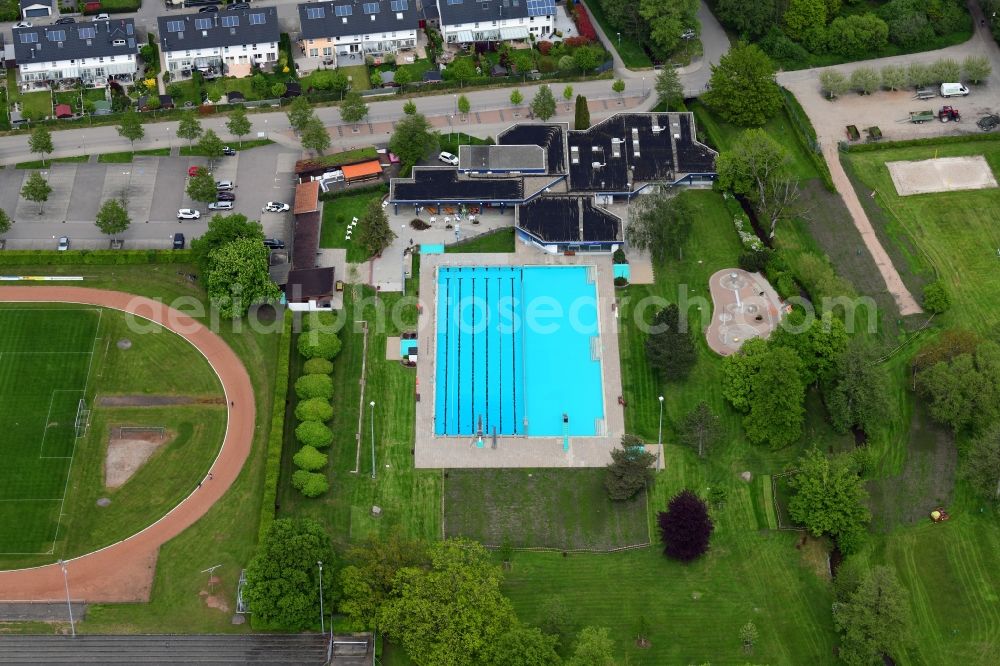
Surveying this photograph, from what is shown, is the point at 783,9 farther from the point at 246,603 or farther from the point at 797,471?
the point at 246,603

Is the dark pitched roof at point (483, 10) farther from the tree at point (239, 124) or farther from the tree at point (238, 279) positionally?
the tree at point (238, 279)

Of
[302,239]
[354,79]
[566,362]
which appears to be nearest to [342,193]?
[302,239]

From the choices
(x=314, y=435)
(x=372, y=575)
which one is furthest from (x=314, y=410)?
(x=372, y=575)

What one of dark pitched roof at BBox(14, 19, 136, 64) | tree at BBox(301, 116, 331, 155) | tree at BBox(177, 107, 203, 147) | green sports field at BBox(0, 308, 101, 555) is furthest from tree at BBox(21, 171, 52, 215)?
tree at BBox(301, 116, 331, 155)

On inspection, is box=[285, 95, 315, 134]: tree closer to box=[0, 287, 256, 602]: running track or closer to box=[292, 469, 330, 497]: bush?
box=[0, 287, 256, 602]: running track

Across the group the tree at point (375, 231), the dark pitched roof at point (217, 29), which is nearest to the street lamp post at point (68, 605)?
the tree at point (375, 231)

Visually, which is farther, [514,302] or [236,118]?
[236,118]
